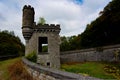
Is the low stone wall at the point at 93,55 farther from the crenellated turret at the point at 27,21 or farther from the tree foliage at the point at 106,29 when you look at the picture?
the crenellated turret at the point at 27,21

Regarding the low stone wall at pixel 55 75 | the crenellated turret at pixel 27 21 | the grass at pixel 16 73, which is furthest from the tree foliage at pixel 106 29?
the low stone wall at pixel 55 75

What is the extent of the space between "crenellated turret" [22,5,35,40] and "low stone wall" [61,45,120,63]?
348 inches

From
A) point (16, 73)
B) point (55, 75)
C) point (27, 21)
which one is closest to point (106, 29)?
point (27, 21)

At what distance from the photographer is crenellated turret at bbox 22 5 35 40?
105ft

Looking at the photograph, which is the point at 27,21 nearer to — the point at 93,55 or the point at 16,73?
the point at 93,55

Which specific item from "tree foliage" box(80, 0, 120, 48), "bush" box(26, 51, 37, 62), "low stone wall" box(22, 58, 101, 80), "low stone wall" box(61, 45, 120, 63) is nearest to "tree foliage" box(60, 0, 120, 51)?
"tree foliage" box(80, 0, 120, 48)

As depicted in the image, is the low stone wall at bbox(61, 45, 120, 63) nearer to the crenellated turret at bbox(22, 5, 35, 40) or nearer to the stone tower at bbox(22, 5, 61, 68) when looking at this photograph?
the stone tower at bbox(22, 5, 61, 68)

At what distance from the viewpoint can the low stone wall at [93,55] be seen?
35625mm

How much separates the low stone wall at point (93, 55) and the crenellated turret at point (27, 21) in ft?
29.0

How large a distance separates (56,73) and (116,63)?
26961mm

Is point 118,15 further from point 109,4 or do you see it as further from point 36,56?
point 36,56

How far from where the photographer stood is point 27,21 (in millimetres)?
32281

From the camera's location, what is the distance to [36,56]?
30531 mm

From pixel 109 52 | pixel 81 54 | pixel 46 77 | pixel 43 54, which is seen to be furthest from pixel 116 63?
pixel 46 77
